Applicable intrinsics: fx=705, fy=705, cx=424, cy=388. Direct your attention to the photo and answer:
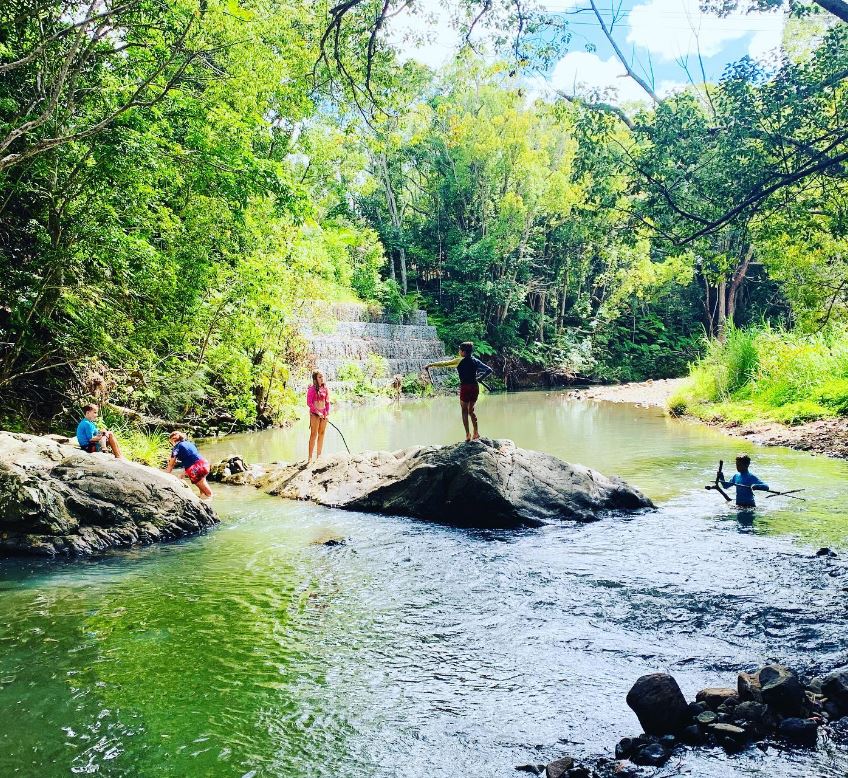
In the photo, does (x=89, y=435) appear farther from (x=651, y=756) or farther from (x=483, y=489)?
(x=651, y=756)

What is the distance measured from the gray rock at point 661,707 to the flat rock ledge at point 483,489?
5.34 m

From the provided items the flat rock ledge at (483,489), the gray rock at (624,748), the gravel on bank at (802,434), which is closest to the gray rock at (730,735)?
the gray rock at (624,748)

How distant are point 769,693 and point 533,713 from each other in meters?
1.41

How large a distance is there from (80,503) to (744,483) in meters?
8.85

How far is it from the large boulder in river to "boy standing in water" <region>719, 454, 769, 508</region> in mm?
1222

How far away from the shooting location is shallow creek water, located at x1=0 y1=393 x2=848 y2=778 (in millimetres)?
4180

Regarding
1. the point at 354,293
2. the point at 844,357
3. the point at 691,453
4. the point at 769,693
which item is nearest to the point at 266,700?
the point at 769,693

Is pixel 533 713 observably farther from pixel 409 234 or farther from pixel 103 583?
pixel 409 234

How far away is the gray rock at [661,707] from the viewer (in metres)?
4.07

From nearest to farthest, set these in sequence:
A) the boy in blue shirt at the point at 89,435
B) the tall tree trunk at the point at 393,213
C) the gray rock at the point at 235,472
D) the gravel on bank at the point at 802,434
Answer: the boy in blue shirt at the point at 89,435, the gray rock at the point at 235,472, the gravel on bank at the point at 802,434, the tall tree trunk at the point at 393,213

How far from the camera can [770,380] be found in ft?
66.0

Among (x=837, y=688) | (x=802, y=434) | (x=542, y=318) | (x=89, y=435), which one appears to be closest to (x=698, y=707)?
(x=837, y=688)

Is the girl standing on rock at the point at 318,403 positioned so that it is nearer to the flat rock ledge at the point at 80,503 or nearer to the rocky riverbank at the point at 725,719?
the flat rock ledge at the point at 80,503

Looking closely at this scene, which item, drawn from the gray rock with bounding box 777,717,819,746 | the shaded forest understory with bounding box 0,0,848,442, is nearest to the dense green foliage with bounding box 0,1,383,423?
the shaded forest understory with bounding box 0,0,848,442
